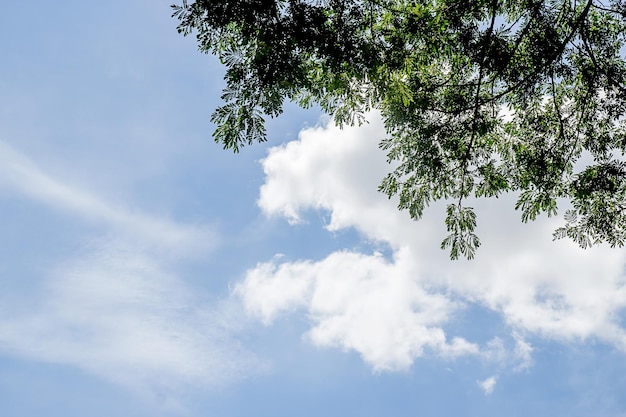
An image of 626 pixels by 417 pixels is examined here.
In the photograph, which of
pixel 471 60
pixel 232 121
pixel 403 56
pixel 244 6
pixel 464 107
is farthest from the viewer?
pixel 464 107

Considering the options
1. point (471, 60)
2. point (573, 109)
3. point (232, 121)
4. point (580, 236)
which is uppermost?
point (573, 109)

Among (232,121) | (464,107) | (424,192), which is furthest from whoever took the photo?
(424,192)

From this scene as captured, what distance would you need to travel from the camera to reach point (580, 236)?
8.38 m

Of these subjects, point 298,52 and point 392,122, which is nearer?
point 298,52

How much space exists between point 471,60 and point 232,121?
355cm

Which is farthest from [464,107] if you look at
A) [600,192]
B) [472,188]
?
[600,192]

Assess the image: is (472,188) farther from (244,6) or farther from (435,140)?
(244,6)

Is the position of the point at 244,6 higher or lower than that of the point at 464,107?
lower

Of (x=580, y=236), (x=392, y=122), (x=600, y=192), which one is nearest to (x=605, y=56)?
(x=600, y=192)

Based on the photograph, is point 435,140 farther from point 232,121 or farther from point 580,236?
point 232,121

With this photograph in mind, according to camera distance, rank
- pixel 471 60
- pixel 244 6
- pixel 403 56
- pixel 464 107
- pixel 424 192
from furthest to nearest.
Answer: pixel 424 192 → pixel 464 107 → pixel 471 60 → pixel 403 56 → pixel 244 6

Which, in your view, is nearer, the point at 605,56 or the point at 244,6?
the point at 244,6

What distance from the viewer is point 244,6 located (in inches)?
230

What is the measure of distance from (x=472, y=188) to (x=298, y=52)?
3.83 meters
